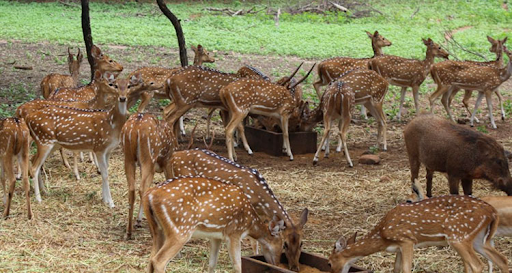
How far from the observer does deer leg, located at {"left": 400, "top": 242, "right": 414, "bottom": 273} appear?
6500 mm

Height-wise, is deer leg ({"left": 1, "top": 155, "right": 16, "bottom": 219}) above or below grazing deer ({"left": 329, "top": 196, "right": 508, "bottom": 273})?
below

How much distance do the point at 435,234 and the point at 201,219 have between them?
6.72ft

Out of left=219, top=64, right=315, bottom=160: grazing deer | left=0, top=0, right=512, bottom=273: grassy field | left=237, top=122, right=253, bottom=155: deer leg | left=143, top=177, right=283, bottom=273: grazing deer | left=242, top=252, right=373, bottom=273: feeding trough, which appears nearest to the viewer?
left=143, top=177, right=283, bottom=273: grazing deer

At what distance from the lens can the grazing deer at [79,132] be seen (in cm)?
909

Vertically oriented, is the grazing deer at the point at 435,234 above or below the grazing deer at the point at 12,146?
above

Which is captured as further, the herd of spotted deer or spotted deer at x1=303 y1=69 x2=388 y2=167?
spotted deer at x1=303 y1=69 x2=388 y2=167

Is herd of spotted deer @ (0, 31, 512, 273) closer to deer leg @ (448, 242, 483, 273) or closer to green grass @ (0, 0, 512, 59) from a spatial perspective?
deer leg @ (448, 242, 483, 273)

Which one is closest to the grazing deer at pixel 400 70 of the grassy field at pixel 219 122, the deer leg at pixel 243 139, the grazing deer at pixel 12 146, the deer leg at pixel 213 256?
the grassy field at pixel 219 122

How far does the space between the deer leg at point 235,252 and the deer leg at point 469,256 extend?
6.10ft

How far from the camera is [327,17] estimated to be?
27609 mm

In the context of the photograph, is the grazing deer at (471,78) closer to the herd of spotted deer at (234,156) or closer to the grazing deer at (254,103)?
the herd of spotted deer at (234,156)

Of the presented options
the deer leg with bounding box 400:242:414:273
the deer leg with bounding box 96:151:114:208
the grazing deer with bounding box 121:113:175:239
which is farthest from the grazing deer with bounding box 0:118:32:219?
the deer leg with bounding box 400:242:414:273

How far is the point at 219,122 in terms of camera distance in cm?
1400

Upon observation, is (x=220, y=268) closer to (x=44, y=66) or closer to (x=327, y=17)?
(x=44, y=66)
